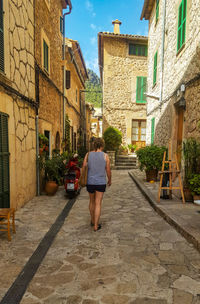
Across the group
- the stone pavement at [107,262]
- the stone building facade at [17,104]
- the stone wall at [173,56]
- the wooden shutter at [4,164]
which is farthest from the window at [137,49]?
the stone pavement at [107,262]

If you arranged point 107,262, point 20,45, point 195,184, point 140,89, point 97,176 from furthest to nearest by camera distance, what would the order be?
point 140,89 → point 20,45 → point 195,184 → point 97,176 → point 107,262

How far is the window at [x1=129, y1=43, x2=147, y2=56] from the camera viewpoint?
16.0 m

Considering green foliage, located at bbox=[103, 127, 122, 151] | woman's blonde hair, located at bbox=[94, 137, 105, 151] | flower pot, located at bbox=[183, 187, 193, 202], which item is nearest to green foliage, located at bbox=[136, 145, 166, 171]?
flower pot, located at bbox=[183, 187, 193, 202]

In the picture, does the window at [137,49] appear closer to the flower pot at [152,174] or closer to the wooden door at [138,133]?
the wooden door at [138,133]

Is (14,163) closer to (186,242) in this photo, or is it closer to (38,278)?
(38,278)

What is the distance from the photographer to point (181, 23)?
21.7 feet

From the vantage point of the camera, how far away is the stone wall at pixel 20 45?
4.30 m

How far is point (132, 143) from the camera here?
15906 mm

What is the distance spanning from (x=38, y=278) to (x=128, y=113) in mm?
14686

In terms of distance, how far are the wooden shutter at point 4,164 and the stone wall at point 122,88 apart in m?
12.2

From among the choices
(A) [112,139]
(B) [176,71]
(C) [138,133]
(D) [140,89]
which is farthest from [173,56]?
(C) [138,133]

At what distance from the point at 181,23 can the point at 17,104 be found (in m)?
5.82

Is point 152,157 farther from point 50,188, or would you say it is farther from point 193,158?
point 50,188

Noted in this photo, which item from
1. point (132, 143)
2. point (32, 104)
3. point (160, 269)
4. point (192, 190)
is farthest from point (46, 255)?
point (132, 143)
